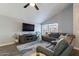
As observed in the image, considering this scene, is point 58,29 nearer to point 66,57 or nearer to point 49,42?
point 49,42

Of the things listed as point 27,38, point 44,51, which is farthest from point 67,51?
point 27,38

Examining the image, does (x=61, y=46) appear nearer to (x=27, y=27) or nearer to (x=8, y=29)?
(x=27, y=27)

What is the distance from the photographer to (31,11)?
5.17 feet

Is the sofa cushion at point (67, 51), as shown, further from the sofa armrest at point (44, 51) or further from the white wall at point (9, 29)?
the white wall at point (9, 29)

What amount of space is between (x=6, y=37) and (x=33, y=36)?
1.50ft

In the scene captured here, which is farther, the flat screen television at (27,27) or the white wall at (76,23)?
the flat screen television at (27,27)

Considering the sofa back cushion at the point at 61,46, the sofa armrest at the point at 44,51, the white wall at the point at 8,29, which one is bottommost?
the sofa armrest at the point at 44,51

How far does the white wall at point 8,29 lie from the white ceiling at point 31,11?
97 millimetres

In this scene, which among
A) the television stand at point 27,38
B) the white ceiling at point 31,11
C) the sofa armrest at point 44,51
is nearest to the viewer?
the white ceiling at point 31,11

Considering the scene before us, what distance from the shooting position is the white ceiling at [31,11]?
4.75 ft

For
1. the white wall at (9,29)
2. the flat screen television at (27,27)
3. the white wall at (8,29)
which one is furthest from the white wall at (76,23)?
the white wall at (8,29)

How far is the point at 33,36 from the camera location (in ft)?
5.60

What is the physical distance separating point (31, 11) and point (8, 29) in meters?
0.49

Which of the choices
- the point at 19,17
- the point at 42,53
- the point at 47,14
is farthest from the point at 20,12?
the point at 42,53
